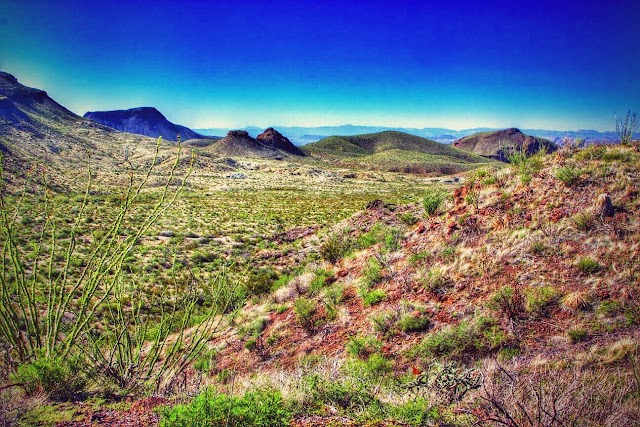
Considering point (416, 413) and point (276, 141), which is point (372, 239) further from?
point (276, 141)

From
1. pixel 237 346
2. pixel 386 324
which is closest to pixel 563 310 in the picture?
pixel 386 324

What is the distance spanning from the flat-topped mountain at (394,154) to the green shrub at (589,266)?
93.1m

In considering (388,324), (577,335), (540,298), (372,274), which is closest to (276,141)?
(372,274)

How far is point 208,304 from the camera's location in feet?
35.0

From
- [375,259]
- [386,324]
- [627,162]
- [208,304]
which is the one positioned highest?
[627,162]

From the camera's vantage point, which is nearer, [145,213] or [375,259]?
[375,259]

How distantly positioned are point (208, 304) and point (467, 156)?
510ft

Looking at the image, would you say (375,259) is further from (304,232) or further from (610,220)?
(304,232)

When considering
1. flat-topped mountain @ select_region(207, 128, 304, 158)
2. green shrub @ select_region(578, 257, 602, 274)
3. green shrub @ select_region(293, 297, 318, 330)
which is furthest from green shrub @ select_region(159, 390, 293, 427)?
flat-topped mountain @ select_region(207, 128, 304, 158)

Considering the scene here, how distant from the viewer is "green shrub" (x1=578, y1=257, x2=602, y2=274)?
18.1ft

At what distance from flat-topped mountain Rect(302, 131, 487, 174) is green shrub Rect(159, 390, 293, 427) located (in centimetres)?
9732

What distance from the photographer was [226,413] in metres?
2.85

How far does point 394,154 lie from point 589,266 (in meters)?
119

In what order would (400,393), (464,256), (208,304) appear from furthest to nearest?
(208,304)
(464,256)
(400,393)
